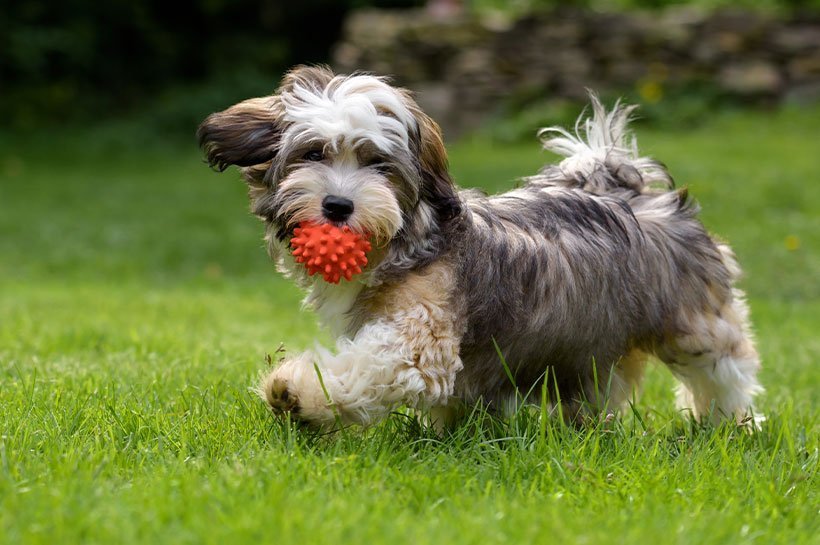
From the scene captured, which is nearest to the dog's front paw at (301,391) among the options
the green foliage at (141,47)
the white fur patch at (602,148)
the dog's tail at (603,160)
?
the dog's tail at (603,160)

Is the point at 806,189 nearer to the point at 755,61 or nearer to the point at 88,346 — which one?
the point at 755,61

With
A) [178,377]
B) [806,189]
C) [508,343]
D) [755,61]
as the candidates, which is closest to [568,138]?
[508,343]

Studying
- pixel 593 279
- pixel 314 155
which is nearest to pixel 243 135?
pixel 314 155

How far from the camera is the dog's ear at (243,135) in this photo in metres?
3.54

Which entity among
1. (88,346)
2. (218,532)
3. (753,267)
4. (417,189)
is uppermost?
(417,189)

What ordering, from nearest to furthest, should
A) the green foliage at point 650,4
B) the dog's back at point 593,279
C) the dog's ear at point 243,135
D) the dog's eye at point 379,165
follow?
the dog's eye at point 379,165, the dog's ear at point 243,135, the dog's back at point 593,279, the green foliage at point 650,4

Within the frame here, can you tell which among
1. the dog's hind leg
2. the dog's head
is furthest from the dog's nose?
the dog's hind leg

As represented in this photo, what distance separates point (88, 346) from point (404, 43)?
39.9 feet

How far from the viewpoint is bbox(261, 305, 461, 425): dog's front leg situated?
330 centimetres

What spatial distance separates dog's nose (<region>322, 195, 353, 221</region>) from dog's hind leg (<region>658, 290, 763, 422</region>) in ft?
5.43

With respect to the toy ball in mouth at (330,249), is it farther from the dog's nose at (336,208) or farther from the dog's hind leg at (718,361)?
the dog's hind leg at (718,361)

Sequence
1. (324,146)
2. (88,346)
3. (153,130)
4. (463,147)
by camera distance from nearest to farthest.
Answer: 1. (324,146)
2. (88,346)
3. (463,147)
4. (153,130)

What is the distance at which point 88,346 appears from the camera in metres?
5.71

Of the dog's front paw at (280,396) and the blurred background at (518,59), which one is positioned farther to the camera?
the blurred background at (518,59)
